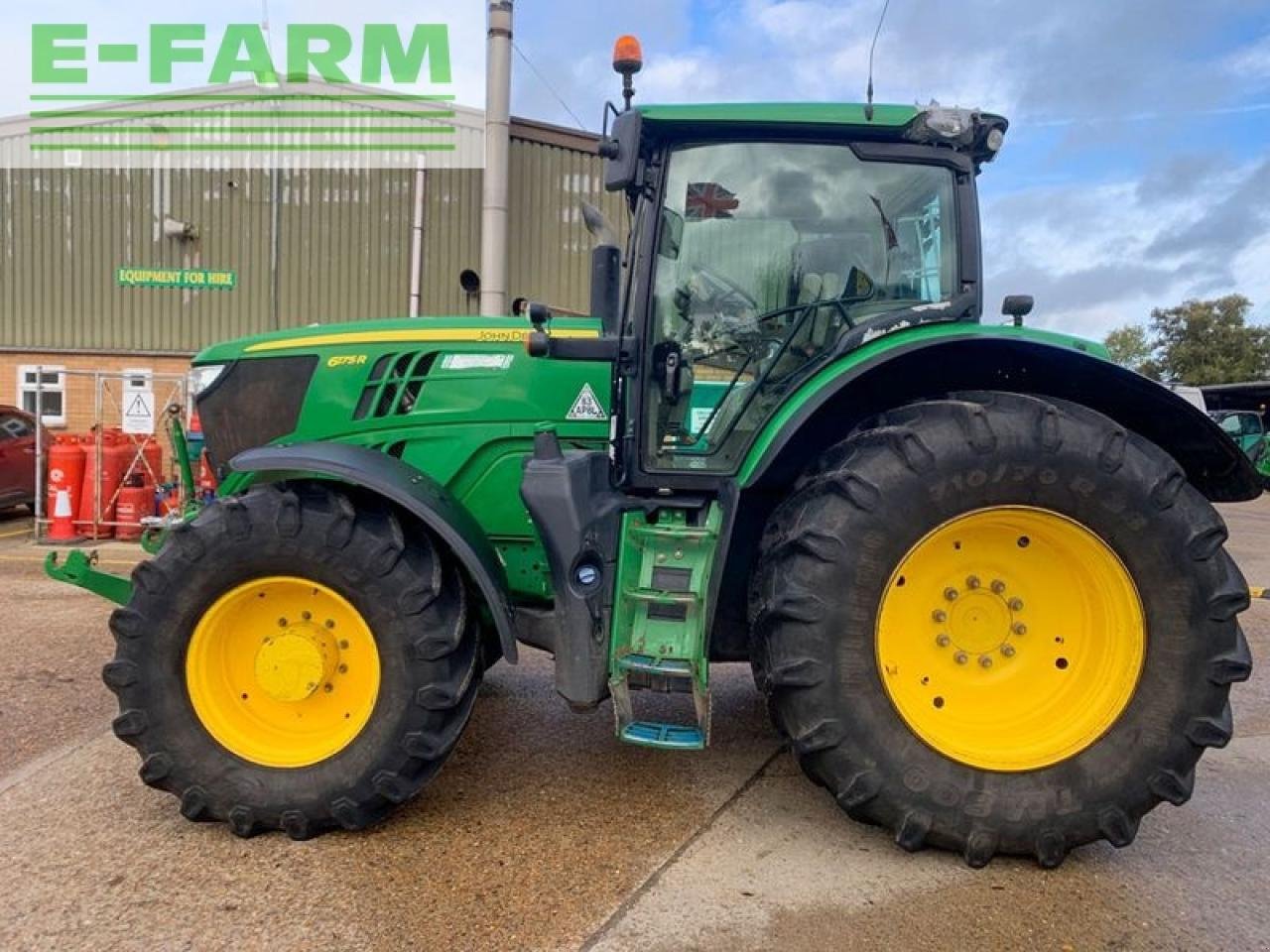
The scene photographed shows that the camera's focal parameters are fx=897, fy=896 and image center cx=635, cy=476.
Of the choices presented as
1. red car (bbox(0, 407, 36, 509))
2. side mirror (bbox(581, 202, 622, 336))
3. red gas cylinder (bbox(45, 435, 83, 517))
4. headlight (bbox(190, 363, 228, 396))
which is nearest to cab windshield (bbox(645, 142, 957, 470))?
side mirror (bbox(581, 202, 622, 336))

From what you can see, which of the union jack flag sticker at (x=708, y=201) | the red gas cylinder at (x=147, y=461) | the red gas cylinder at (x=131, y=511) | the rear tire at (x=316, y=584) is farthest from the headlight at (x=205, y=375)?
the red gas cylinder at (x=147, y=461)

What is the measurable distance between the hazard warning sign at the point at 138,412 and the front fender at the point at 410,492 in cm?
717

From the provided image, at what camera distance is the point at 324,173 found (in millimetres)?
13234

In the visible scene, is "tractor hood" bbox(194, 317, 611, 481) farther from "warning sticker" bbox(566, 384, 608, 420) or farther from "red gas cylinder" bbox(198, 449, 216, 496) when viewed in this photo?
"red gas cylinder" bbox(198, 449, 216, 496)

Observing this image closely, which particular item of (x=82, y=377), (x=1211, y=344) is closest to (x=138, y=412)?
(x=82, y=377)

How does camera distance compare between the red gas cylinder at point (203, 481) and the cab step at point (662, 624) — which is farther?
the red gas cylinder at point (203, 481)

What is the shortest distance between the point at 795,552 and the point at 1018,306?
1.26m

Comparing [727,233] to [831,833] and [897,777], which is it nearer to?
[897,777]

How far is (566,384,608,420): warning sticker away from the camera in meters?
3.51

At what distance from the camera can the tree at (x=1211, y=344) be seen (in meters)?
41.3

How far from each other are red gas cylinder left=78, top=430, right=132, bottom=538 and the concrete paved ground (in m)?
6.53

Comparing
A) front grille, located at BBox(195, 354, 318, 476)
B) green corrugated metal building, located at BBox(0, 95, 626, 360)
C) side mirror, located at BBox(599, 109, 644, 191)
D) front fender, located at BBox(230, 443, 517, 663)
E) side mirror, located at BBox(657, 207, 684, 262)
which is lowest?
front fender, located at BBox(230, 443, 517, 663)

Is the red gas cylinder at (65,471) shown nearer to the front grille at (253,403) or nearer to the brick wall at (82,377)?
the brick wall at (82,377)

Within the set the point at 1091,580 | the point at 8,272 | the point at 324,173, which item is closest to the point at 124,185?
the point at 8,272
